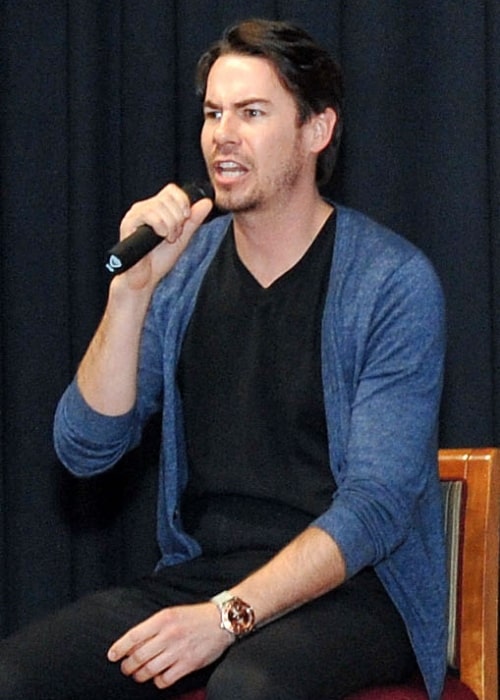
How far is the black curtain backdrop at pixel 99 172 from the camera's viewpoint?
2.78 metres

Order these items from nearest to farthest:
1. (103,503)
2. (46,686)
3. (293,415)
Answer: (46,686) → (293,415) → (103,503)

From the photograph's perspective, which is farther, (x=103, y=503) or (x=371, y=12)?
(x=103, y=503)

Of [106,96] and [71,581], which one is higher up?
[106,96]

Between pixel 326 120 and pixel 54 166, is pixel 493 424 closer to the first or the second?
pixel 326 120

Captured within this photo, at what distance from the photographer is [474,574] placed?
2018 millimetres

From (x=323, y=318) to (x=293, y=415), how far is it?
134 mm

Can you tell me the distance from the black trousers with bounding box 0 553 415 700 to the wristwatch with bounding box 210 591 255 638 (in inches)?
0.8

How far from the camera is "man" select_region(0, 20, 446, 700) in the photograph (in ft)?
5.85

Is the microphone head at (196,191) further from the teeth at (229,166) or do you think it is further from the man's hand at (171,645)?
the man's hand at (171,645)

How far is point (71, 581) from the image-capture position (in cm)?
305

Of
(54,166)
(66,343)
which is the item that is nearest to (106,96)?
(54,166)

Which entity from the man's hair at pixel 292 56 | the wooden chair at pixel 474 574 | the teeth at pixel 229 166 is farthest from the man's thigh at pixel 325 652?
the man's hair at pixel 292 56

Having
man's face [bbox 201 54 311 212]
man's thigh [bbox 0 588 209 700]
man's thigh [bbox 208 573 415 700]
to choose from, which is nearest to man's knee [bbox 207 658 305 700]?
man's thigh [bbox 208 573 415 700]

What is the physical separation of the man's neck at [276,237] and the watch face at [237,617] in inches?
20.8
